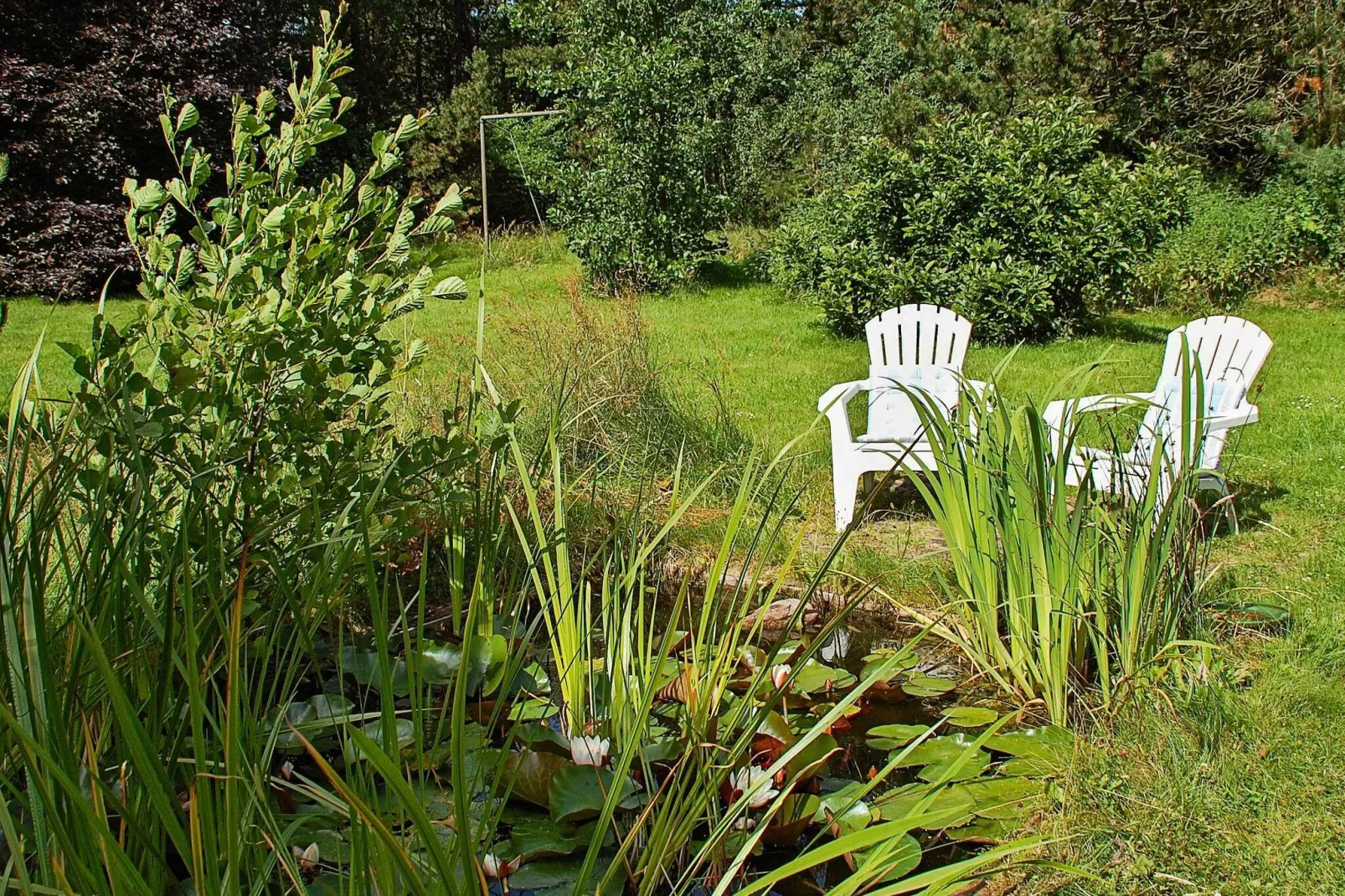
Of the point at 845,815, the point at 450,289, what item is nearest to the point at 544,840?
the point at 845,815

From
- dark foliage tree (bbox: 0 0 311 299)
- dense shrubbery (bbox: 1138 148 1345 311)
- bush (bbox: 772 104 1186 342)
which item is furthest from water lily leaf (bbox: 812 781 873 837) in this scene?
dark foliage tree (bbox: 0 0 311 299)

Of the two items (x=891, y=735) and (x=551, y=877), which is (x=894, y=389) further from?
(x=551, y=877)

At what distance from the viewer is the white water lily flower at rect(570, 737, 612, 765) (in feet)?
7.18

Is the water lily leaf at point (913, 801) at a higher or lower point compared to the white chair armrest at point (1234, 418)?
lower

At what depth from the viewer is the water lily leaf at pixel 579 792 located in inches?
80.2

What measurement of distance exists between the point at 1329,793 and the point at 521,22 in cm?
1183

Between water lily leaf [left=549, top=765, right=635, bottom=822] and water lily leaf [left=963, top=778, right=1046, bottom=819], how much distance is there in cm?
78

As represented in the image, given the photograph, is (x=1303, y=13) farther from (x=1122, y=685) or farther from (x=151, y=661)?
(x=151, y=661)

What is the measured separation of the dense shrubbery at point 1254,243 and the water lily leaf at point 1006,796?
9.89 m

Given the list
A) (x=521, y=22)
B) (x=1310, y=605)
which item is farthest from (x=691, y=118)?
(x=1310, y=605)

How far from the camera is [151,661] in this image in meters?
2.03

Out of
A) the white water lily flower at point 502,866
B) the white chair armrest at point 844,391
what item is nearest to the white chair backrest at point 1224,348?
the white chair armrest at point 844,391

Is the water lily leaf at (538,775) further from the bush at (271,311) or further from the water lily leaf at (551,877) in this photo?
the bush at (271,311)

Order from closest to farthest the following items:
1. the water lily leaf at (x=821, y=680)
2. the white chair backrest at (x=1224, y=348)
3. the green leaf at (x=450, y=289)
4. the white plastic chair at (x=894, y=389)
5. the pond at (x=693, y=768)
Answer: the pond at (x=693, y=768) < the green leaf at (x=450, y=289) < the water lily leaf at (x=821, y=680) < the white plastic chair at (x=894, y=389) < the white chair backrest at (x=1224, y=348)
